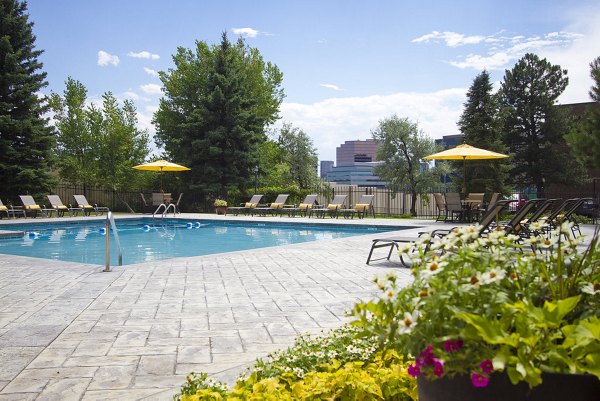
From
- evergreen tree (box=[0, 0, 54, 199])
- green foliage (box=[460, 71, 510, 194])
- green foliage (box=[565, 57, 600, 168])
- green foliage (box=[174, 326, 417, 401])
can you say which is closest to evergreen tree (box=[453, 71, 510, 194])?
green foliage (box=[460, 71, 510, 194])

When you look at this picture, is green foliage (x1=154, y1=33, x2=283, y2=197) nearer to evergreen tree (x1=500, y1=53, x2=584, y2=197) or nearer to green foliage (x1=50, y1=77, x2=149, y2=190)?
green foliage (x1=50, y1=77, x2=149, y2=190)

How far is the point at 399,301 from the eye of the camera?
4.79 feet

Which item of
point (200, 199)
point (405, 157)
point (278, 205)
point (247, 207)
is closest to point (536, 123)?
point (405, 157)

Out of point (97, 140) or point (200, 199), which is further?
point (97, 140)

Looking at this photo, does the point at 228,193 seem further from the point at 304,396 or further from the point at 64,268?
the point at 304,396

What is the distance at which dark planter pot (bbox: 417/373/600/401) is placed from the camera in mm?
1274

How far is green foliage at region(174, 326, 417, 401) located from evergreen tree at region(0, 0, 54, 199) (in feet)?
64.9

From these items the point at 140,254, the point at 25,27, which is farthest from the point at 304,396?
the point at 25,27

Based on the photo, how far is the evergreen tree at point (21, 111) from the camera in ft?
63.9

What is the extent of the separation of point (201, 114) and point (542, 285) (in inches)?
945

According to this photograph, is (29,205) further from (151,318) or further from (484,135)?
(484,135)

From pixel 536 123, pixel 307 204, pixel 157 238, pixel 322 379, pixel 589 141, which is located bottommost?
pixel 157 238

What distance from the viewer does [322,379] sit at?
2.17 meters

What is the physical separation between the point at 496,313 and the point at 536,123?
97.3 ft
